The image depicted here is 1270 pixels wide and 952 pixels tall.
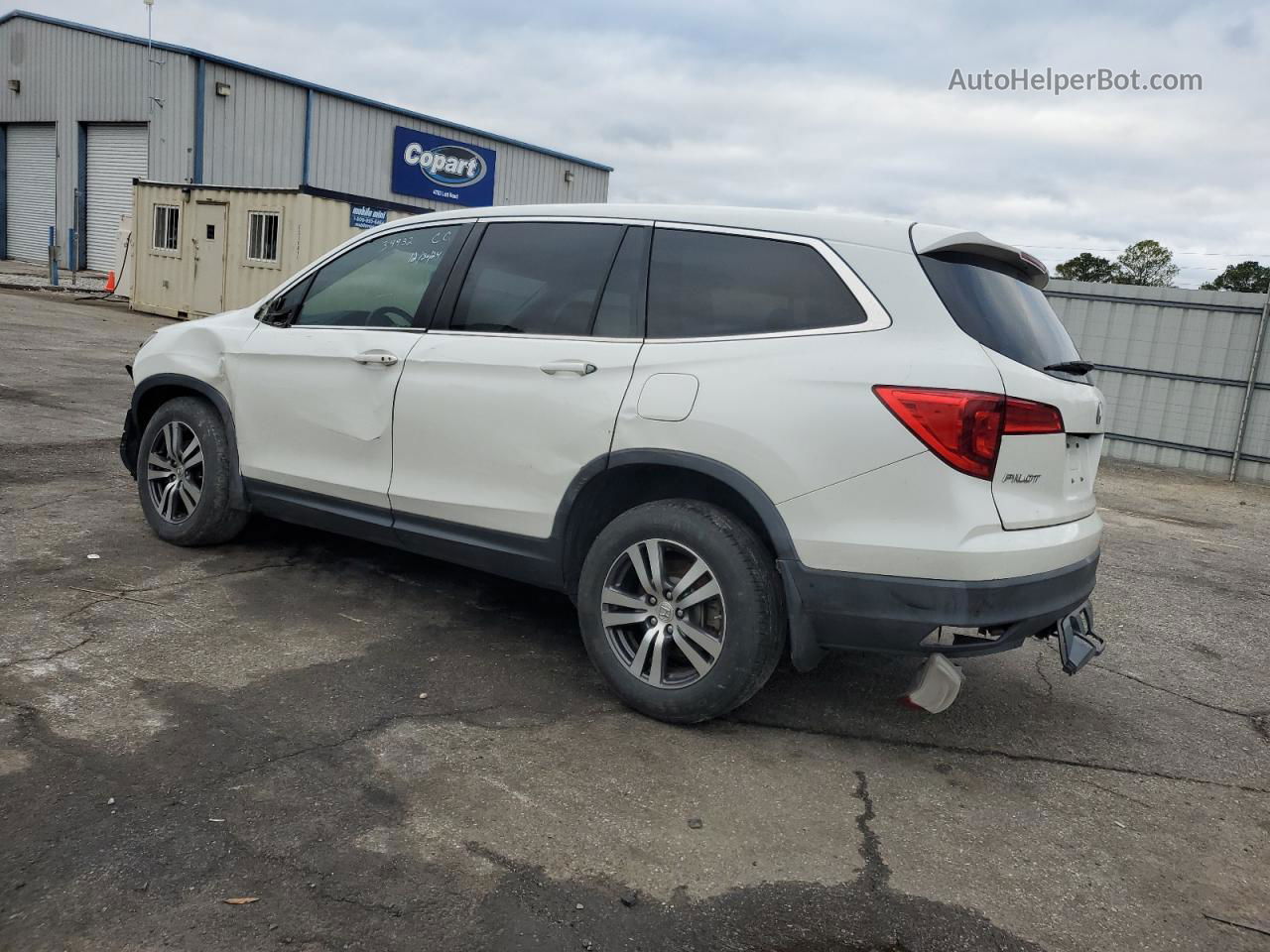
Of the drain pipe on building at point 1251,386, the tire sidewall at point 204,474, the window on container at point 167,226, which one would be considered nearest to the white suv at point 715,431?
the tire sidewall at point 204,474

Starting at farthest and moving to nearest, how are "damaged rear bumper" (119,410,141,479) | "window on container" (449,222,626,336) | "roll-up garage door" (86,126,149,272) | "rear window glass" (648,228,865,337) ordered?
"roll-up garage door" (86,126,149,272) < "damaged rear bumper" (119,410,141,479) < "window on container" (449,222,626,336) < "rear window glass" (648,228,865,337)

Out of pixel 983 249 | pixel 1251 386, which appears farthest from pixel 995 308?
pixel 1251 386

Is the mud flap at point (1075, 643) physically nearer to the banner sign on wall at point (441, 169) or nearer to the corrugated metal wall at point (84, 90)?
the corrugated metal wall at point (84, 90)

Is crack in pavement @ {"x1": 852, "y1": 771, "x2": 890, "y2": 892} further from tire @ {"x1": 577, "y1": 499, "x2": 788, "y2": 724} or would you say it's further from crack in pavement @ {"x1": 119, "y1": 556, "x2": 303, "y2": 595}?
crack in pavement @ {"x1": 119, "y1": 556, "x2": 303, "y2": 595}

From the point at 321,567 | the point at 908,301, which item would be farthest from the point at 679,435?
the point at 321,567

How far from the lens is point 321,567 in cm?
496

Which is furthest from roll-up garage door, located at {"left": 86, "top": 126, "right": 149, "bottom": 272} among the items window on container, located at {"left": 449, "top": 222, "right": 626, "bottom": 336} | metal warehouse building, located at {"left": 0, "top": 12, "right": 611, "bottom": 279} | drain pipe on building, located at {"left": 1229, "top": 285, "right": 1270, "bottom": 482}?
window on container, located at {"left": 449, "top": 222, "right": 626, "bottom": 336}

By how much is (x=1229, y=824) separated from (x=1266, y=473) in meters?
11.2

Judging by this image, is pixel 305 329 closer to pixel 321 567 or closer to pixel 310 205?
pixel 321 567

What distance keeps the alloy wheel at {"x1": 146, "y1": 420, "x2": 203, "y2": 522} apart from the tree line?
78.3ft

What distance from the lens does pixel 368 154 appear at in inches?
1158

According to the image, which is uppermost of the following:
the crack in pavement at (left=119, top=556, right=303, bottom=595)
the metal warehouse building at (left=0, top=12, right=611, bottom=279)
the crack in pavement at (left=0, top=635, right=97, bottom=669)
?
the metal warehouse building at (left=0, top=12, right=611, bottom=279)

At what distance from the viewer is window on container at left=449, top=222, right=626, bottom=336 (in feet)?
12.5

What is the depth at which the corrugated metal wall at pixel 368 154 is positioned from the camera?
2798cm
